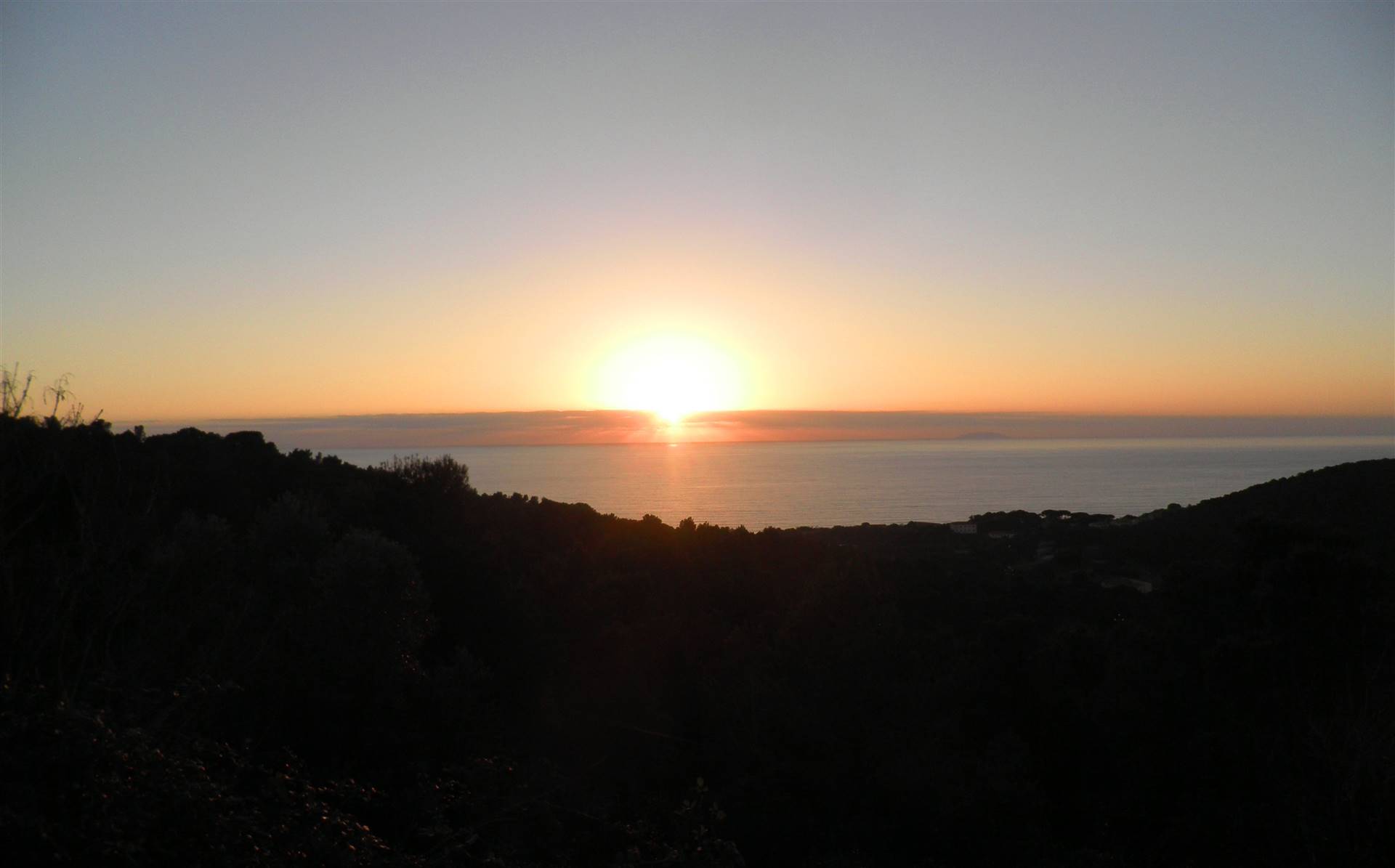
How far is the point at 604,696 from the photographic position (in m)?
15.1

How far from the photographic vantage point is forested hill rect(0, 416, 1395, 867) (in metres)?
6.08

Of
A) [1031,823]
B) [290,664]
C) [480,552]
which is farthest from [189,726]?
[480,552]

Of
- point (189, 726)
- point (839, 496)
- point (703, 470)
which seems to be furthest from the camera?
point (703, 470)

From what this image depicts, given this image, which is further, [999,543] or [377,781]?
[999,543]

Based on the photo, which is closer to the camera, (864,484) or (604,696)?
(604,696)

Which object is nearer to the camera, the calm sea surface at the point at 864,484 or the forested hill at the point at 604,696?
the forested hill at the point at 604,696

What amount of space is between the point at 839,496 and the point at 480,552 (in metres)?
54.8

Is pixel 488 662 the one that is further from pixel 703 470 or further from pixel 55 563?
pixel 703 470

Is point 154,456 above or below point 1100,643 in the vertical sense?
above

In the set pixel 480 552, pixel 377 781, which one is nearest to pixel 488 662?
pixel 480 552

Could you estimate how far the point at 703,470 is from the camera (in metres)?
114

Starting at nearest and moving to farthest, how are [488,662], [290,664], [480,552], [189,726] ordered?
1. [189,726]
2. [290,664]
3. [488,662]
4. [480,552]

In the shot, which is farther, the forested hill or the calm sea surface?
the calm sea surface

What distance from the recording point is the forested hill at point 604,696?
239 inches
